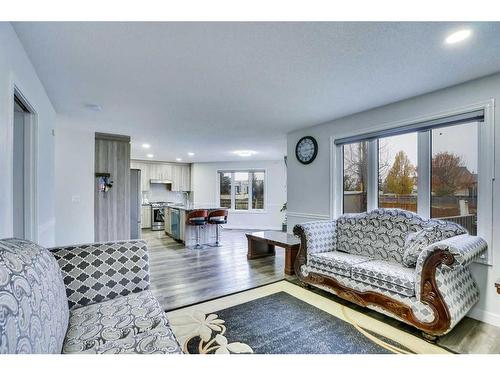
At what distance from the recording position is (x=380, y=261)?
8.86ft

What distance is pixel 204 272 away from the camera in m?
3.71

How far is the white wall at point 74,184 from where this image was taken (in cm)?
416

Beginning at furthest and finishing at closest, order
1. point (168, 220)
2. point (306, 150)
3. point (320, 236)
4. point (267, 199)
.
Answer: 1. point (267, 199)
2. point (168, 220)
3. point (306, 150)
4. point (320, 236)

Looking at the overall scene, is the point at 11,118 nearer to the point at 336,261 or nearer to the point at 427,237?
the point at 336,261

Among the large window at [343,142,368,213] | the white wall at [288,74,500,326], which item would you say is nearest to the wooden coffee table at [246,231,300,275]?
the white wall at [288,74,500,326]

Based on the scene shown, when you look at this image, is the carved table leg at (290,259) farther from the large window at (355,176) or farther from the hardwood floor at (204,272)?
the large window at (355,176)

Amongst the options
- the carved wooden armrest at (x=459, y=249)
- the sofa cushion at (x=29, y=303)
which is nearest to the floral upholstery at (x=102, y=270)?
the sofa cushion at (x=29, y=303)

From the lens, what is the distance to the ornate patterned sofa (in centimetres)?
194

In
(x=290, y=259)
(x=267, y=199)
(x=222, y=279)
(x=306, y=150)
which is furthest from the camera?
(x=267, y=199)

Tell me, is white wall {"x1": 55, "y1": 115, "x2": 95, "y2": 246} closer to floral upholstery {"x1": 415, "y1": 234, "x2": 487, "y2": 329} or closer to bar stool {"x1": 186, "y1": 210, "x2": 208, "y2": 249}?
bar stool {"x1": 186, "y1": 210, "x2": 208, "y2": 249}

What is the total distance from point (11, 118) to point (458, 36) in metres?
3.02

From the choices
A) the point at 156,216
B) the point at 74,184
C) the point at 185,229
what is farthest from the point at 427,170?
the point at 156,216

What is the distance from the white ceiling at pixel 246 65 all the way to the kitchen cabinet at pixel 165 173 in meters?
4.77

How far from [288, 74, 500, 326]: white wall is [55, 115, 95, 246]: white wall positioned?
143 inches
